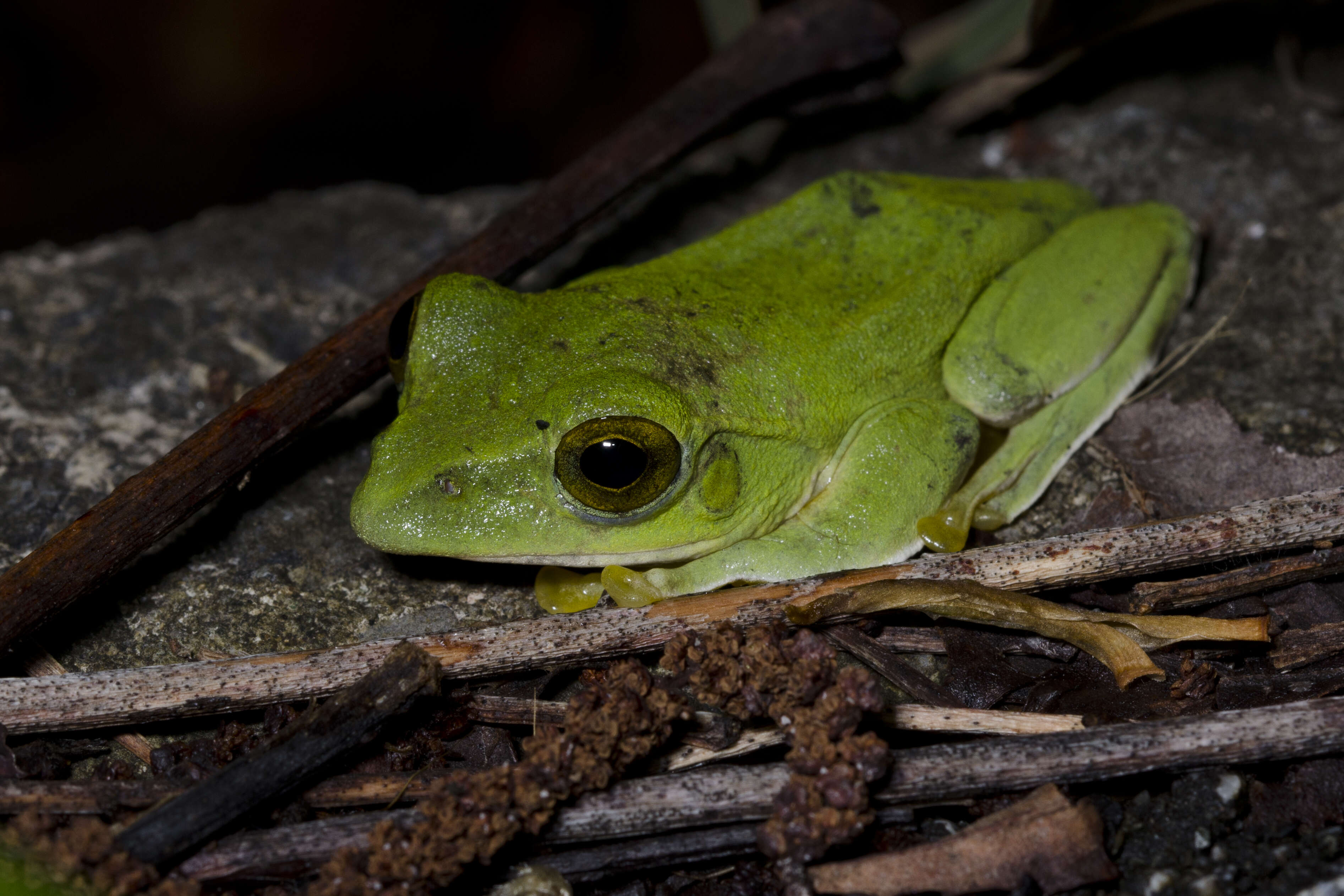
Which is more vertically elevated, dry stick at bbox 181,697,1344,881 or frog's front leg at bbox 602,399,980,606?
frog's front leg at bbox 602,399,980,606

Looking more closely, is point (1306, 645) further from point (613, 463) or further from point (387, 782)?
point (387, 782)

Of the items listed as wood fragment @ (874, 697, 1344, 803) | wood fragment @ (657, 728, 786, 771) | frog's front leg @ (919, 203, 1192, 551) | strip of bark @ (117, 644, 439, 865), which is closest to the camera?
strip of bark @ (117, 644, 439, 865)

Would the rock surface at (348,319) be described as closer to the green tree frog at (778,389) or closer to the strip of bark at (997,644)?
the green tree frog at (778,389)

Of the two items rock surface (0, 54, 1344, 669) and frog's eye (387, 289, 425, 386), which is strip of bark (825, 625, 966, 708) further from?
frog's eye (387, 289, 425, 386)

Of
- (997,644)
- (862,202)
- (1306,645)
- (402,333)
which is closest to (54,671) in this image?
(402,333)

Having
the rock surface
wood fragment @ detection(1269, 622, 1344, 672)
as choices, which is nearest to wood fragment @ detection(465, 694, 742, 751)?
the rock surface

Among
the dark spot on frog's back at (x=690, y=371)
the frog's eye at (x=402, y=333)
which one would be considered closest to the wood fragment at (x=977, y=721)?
the dark spot on frog's back at (x=690, y=371)
